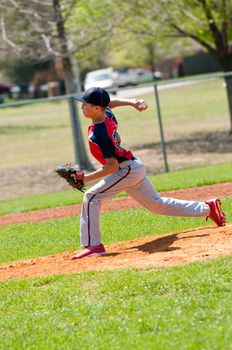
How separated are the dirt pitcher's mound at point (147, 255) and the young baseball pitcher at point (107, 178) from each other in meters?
0.22

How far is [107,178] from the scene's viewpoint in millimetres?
8523

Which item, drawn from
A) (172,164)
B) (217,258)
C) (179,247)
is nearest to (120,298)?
(217,258)

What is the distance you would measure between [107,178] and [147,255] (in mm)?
950

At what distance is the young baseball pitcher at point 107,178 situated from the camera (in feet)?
26.9

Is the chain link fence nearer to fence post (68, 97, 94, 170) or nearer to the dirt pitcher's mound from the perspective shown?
fence post (68, 97, 94, 170)

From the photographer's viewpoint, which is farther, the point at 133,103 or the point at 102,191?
the point at 133,103

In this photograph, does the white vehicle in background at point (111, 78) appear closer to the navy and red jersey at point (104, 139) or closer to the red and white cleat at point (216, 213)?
the red and white cleat at point (216, 213)

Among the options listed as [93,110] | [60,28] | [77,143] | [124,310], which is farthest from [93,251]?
[60,28]

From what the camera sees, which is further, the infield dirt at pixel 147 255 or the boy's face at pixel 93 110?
the boy's face at pixel 93 110

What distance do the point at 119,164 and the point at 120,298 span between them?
2.21m

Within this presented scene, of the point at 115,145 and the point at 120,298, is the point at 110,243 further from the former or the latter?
the point at 120,298

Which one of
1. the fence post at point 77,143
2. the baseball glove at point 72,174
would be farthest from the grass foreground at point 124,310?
the fence post at point 77,143

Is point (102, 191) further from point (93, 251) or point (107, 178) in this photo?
point (93, 251)

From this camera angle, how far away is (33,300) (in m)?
6.91
